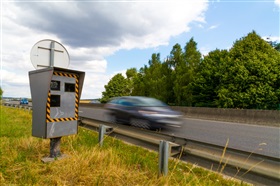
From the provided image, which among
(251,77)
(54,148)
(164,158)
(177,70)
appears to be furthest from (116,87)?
(164,158)

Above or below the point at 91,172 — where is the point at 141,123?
above

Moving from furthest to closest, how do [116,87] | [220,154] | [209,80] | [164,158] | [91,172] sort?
[116,87] < [209,80] < [164,158] < [91,172] < [220,154]

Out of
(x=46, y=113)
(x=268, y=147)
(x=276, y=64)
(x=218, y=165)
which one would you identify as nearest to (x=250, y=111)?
(x=268, y=147)

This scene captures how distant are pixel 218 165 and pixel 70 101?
122 inches

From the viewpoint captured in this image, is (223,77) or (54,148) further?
(223,77)

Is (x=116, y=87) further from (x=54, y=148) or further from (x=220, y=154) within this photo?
(x=220, y=154)

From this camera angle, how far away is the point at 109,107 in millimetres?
11945

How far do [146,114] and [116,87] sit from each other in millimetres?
69663

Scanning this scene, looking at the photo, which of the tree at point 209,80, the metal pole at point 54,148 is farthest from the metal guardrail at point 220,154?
the tree at point 209,80

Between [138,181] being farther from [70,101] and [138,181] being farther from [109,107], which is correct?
[109,107]

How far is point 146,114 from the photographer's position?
31.5 ft

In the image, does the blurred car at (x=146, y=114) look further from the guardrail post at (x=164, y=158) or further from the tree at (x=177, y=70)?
the tree at (x=177, y=70)

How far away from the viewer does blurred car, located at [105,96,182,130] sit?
956 centimetres

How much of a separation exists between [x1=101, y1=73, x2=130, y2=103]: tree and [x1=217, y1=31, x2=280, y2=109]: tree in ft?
161
